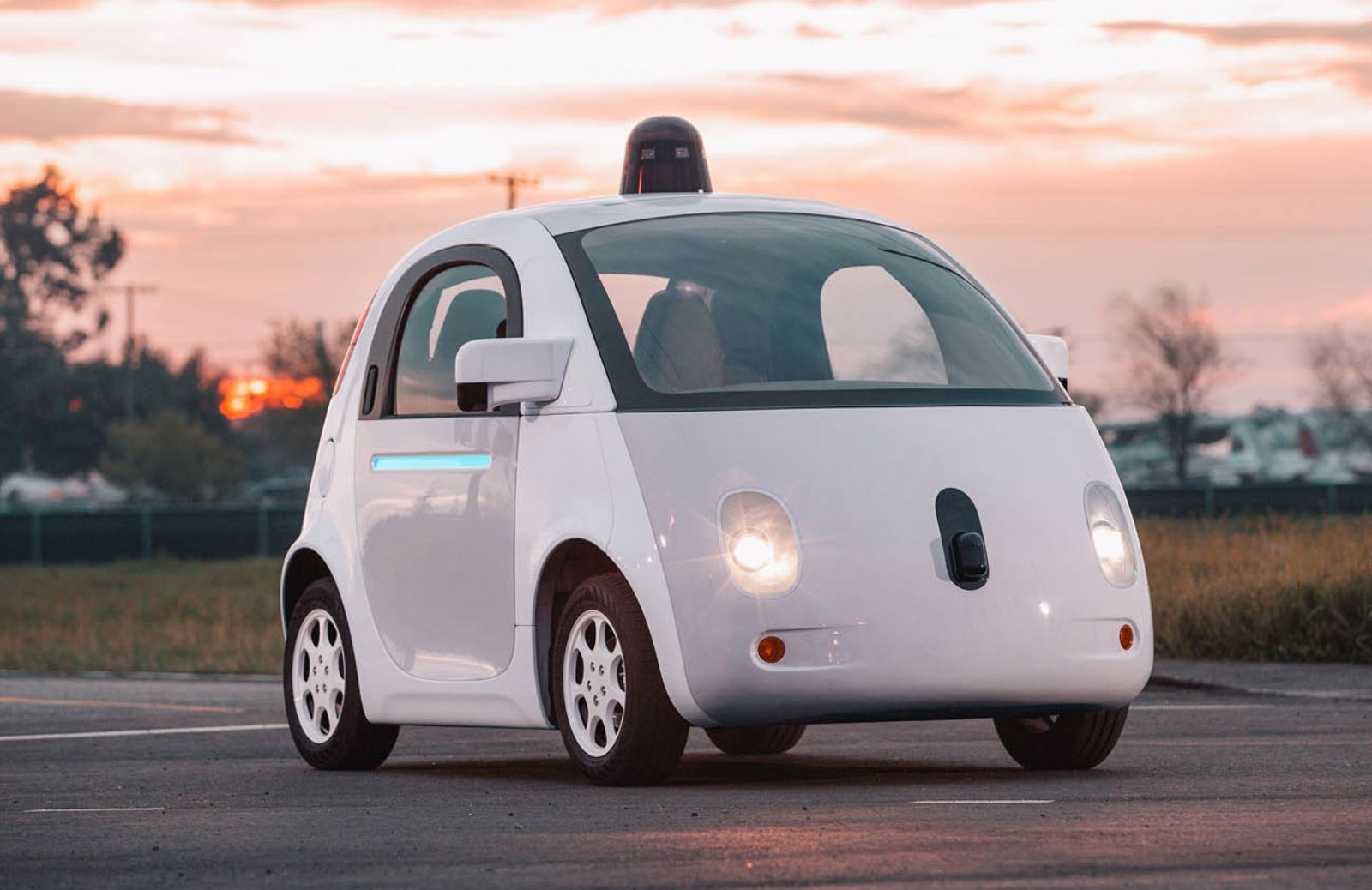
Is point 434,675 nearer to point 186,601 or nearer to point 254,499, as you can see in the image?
point 186,601

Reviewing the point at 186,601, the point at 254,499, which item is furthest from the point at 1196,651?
the point at 254,499

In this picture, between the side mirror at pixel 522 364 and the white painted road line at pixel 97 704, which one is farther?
the white painted road line at pixel 97 704

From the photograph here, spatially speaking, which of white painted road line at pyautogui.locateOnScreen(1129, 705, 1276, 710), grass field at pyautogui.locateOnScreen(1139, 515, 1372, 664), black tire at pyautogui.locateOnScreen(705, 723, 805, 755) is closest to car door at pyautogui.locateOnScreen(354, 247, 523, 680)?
black tire at pyautogui.locateOnScreen(705, 723, 805, 755)

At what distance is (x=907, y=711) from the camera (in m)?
8.55

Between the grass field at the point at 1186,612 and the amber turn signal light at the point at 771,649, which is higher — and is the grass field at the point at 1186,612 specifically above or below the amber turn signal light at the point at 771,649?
below

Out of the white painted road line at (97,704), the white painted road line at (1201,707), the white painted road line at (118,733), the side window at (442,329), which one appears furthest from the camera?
the white painted road line at (97,704)

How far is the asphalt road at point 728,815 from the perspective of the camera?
640 cm

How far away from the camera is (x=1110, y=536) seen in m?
8.93

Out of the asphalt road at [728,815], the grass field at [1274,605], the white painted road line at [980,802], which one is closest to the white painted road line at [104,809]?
the asphalt road at [728,815]

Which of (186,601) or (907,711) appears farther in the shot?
(186,601)

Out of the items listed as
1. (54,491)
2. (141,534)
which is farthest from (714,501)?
(54,491)

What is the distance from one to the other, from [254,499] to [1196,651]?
8689 centimetres

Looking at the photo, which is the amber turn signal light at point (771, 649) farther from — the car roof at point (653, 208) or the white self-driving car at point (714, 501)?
the car roof at point (653, 208)

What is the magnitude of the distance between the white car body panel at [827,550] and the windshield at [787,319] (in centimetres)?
10
